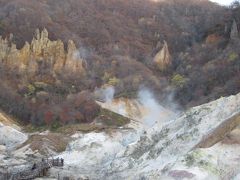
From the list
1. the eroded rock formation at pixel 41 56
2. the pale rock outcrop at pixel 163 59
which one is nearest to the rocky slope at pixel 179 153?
the eroded rock formation at pixel 41 56

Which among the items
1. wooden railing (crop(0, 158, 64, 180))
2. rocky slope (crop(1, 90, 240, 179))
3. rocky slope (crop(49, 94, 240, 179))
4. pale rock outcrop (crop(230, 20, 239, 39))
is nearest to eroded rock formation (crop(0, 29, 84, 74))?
pale rock outcrop (crop(230, 20, 239, 39))

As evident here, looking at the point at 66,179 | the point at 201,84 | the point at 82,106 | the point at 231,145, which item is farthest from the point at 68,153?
the point at 201,84

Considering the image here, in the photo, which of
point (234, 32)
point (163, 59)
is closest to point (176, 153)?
point (234, 32)

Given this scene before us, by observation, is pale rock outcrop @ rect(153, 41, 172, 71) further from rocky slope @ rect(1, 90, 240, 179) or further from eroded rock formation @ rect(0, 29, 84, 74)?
rocky slope @ rect(1, 90, 240, 179)

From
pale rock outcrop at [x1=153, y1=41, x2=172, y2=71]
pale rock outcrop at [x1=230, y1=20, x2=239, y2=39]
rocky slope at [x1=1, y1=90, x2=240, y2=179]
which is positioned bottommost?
pale rock outcrop at [x1=153, y1=41, x2=172, y2=71]

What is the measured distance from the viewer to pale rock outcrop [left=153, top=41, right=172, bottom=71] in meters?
132

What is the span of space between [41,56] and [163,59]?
103 feet

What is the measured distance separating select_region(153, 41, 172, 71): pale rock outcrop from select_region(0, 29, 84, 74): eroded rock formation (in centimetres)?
2022

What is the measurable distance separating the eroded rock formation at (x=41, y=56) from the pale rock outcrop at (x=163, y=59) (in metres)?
20.2

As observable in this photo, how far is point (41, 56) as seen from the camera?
11700 centimetres

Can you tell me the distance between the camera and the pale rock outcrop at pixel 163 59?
13250 cm

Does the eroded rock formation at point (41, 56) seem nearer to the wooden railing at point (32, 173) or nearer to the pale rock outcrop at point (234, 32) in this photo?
the pale rock outcrop at point (234, 32)

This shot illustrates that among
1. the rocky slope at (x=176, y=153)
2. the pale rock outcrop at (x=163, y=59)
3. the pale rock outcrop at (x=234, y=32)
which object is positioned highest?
the rocky slope at (x=176, y=153)

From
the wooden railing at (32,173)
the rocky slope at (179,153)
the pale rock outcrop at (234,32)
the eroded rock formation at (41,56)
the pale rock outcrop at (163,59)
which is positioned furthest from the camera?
the pale rock outcrop at (163,59)
